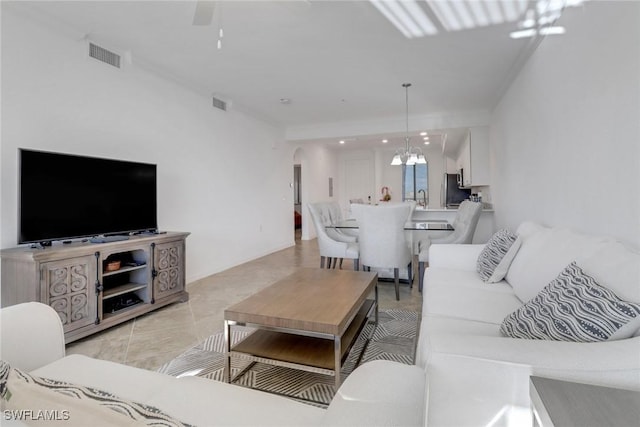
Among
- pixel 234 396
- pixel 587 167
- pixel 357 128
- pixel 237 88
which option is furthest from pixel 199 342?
pixel 357 128

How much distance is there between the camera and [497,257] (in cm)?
246

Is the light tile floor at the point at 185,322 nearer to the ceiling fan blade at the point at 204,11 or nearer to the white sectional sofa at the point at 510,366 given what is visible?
the white sectional sofa at the point at 510,366

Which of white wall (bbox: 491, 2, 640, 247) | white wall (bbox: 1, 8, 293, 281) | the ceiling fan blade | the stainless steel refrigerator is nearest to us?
white wall (bbox: 491, 2, 640, 247)

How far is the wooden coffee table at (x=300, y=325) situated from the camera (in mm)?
1661

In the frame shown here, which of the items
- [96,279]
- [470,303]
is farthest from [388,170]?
[96,279]

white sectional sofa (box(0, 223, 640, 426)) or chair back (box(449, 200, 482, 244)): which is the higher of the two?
chair back (box(449, 200, 482, 244))

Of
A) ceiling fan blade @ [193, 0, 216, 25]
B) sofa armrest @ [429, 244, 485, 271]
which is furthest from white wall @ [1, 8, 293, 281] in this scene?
sofa armrest @ [429, 244, 485, 271]

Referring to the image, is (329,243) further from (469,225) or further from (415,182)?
(415,182)

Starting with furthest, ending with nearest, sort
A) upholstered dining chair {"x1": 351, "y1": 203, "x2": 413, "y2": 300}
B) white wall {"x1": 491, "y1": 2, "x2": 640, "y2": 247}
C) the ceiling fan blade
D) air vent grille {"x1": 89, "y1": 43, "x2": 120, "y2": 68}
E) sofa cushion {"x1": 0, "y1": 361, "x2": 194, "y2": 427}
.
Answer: upholstered dining chair {"x1": 351, "y1": 203, "x2": 413, "y2": 300}, air vent grille {"x1": 89, "y1": 43, "x2": 120, "y2": 68}, the ceiling fan blade, white wall {"x1": 491, "y1": 2, "x2": 640, "y2": 247}, sofa cushion {"x1": 0, "y1": 361, "x2": 194, "y2": 427}

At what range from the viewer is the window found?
396 inches

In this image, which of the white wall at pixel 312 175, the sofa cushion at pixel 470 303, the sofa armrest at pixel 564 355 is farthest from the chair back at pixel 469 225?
the white wall at pixel 312 175

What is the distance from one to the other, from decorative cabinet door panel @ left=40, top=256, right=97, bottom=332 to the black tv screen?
0.27 metres

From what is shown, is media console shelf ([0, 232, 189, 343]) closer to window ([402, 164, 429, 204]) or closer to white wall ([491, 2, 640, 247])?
white wall ([491, 2, 640, 247])

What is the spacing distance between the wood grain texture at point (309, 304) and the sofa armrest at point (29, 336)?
0.76 m
